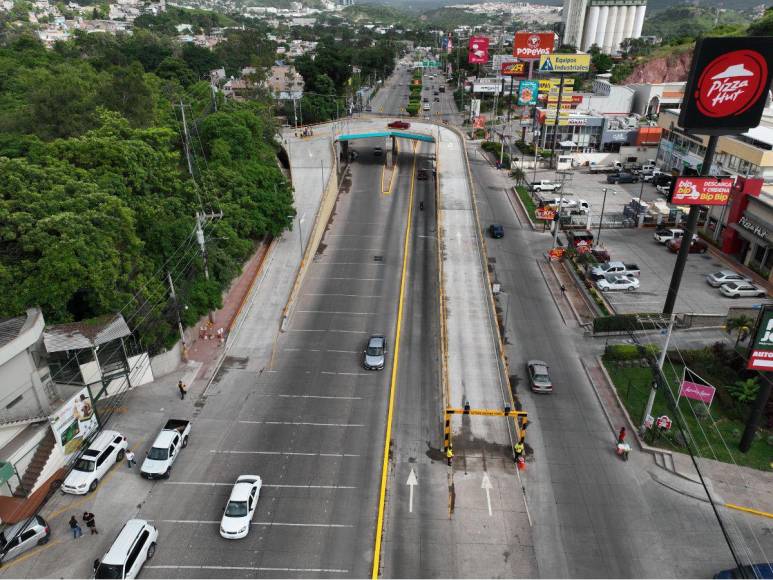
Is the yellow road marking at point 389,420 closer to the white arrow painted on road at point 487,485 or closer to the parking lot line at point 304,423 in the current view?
the parking lot line at point 304,423

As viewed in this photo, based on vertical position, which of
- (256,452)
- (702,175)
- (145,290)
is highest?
(702,175)

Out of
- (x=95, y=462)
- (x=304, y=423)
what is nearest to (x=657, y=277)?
(x=304, y=423)

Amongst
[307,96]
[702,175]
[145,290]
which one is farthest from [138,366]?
[307,96]

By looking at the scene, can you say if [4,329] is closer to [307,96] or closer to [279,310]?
[279,310]

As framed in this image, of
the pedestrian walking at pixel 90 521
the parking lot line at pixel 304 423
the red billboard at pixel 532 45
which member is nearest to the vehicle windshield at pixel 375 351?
the parking lot line at pixel 304 423

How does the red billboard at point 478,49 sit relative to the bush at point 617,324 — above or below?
above
